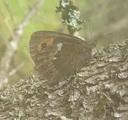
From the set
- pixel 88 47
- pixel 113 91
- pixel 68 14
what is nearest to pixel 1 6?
pixel 68 14

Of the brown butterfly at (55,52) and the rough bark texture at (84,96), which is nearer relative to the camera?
the rough bark texture at (84,96)

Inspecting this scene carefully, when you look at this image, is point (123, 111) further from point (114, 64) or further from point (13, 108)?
point (13, 108)

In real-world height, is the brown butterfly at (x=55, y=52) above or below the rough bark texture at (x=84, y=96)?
above

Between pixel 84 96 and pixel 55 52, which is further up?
pixel 55 52

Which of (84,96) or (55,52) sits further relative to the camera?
(55,52)
